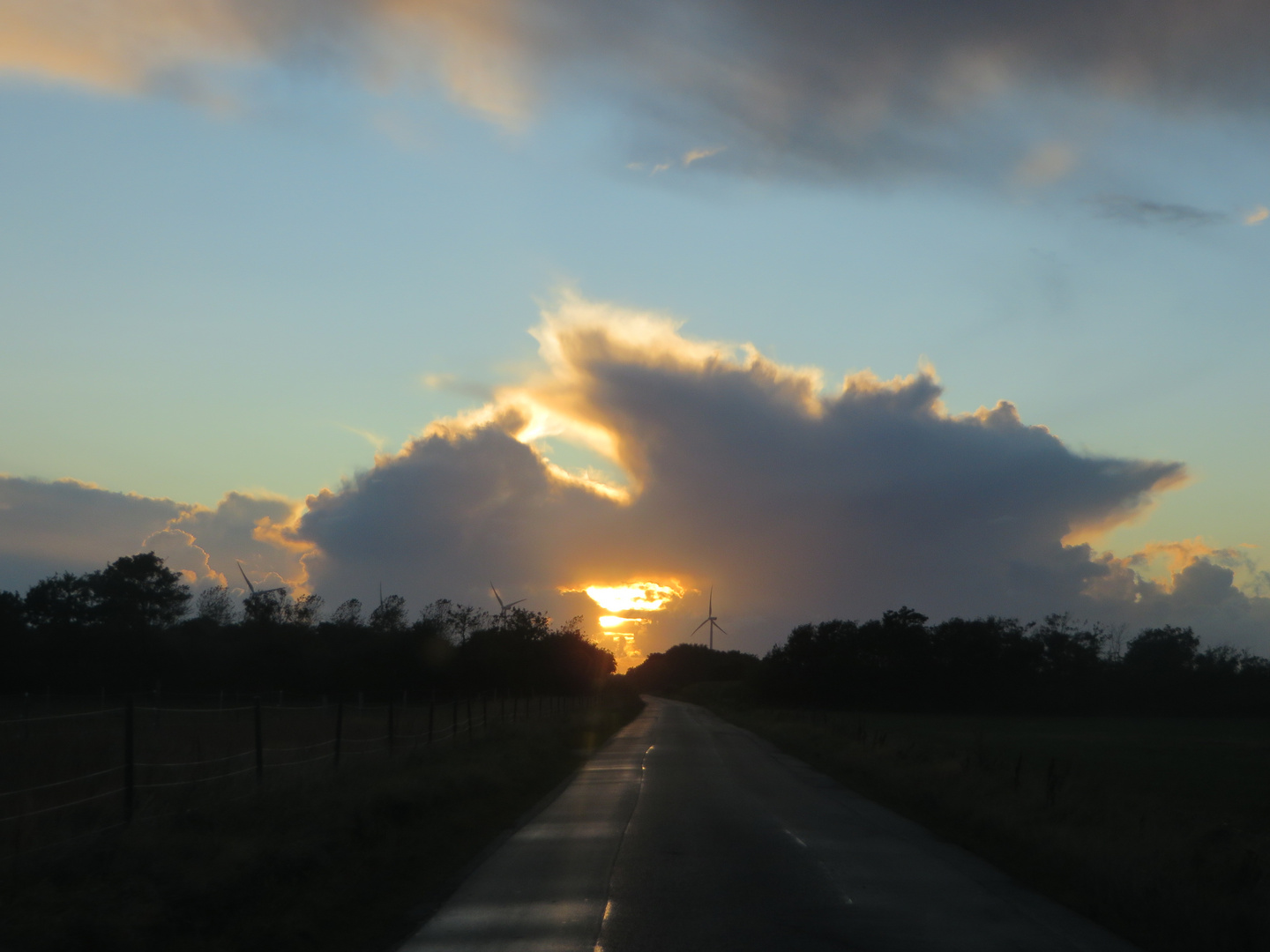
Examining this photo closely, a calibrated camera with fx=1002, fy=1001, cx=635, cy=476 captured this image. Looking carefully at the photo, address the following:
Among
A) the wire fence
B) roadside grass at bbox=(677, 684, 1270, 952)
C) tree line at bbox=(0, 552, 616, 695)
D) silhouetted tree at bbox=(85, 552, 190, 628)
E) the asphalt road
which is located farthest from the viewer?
silhouetted tree at bbox=(85, 552, 190, 628)

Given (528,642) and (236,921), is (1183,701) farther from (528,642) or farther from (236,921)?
(236,921)

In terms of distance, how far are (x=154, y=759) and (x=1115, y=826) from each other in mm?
18916

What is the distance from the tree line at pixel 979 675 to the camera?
109m

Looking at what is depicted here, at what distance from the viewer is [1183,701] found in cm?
10781

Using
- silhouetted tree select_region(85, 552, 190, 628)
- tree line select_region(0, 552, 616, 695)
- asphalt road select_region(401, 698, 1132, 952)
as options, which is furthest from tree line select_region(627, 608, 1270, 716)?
asphalt road select_region(401, 698, 1132, 952)

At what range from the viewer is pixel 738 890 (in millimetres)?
10516

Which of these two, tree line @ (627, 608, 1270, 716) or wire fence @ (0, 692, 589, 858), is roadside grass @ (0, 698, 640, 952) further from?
tree line @ (627, 608, 1270, 716)

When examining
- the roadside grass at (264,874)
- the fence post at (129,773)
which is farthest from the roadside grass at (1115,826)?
the fence post at (129,773)

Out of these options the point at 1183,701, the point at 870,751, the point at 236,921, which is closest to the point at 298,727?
the point at 870,751

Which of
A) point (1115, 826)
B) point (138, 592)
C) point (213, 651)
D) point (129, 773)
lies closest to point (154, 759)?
point (129, 773)

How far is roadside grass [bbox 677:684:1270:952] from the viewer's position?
10.0 meters

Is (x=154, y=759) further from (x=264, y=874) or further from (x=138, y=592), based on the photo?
(x=138, y=592)

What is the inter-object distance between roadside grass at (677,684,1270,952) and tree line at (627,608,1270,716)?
69.7 meters

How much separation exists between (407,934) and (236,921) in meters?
1.65
